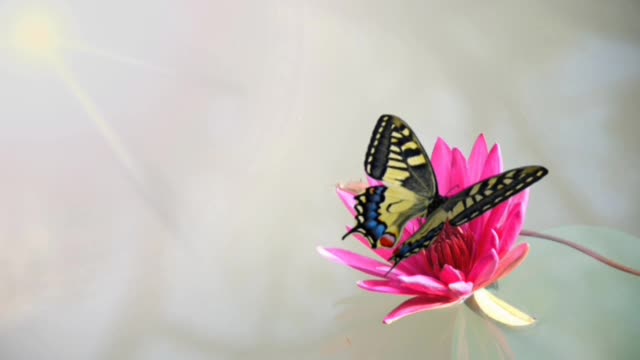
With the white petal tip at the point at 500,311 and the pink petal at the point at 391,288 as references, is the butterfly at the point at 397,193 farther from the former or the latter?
the white petal tip at the point at 500,311

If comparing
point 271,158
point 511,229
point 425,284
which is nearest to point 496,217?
point 511,229

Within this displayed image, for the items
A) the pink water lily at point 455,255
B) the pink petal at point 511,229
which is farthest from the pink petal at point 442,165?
the pink petal at point 511,229

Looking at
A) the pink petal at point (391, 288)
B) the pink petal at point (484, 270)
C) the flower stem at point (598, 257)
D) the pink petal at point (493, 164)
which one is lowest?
the flower stem at point (598, 257)

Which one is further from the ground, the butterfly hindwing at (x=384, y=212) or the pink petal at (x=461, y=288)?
the butterfly hindwing at (x=384, y=212)

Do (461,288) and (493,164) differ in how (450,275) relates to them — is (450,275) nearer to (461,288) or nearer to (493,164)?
(461,288)

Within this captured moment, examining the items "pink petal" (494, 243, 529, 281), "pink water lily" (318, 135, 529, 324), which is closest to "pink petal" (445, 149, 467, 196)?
"pink water lily" (318, 135, 529, 324)

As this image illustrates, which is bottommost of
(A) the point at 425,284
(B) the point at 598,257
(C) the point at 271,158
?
(B) the point at 598,257
